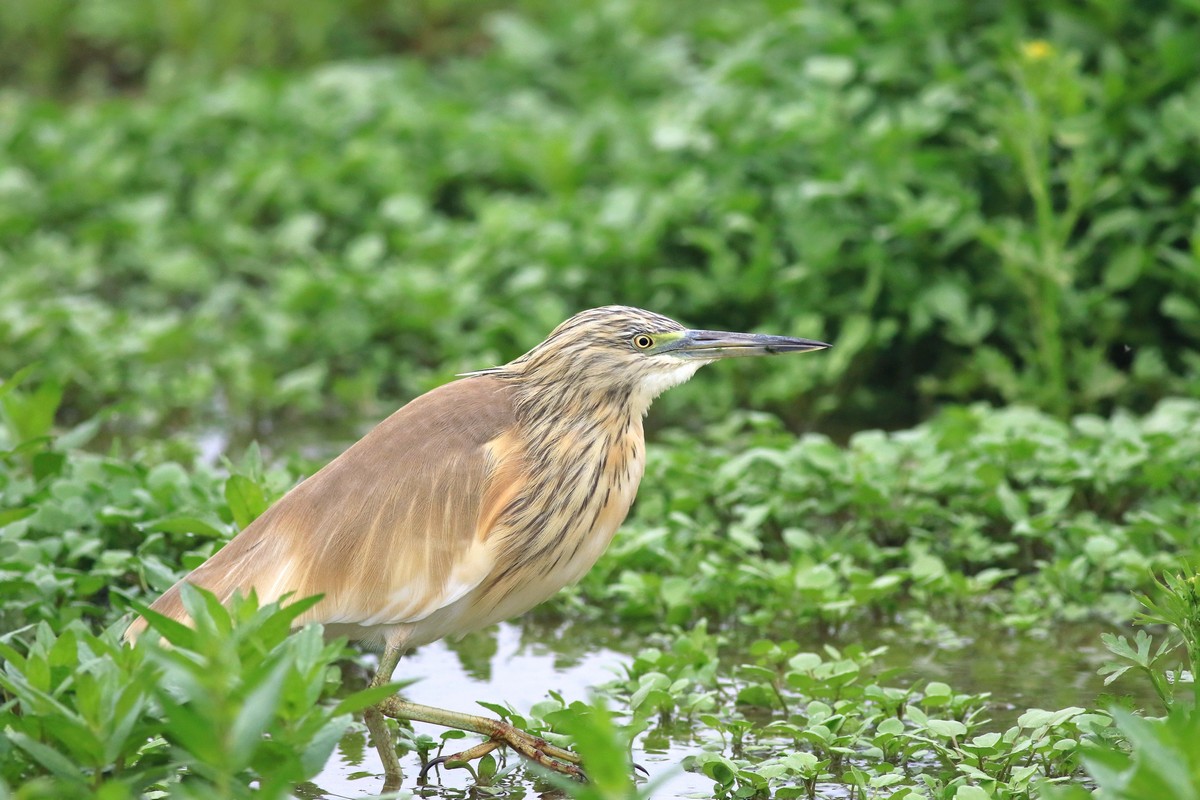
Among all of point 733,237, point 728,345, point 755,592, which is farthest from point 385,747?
point 733,237

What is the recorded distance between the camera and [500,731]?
3.80m

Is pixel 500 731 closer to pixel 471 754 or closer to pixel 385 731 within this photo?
pixel 471 754

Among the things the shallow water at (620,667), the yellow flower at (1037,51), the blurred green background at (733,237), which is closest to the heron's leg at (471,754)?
the shallow water at (620,667)

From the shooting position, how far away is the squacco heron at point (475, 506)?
3.83 metres

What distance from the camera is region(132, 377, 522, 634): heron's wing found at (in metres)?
3.82

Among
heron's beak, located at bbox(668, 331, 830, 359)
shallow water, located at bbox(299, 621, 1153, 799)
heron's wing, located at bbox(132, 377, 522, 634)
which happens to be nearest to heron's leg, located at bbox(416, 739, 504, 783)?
shallow water, located at bbox(299, 621, 1153, 799)

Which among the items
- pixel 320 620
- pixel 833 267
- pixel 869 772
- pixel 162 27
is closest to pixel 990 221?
pixel 833 267

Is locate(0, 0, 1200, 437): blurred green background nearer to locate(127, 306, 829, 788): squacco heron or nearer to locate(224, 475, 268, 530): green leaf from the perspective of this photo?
locate(224, 475, 268, 530): green leaf

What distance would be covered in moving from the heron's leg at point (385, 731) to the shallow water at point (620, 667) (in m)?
0.12

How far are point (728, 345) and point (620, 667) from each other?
1157 millimetres

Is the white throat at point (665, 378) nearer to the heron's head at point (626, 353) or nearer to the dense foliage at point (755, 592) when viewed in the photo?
the heron's head at point (626, 353)

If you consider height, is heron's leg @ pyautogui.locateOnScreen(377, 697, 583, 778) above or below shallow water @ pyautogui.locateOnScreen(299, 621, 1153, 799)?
above

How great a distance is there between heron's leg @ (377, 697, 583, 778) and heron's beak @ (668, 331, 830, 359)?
1058 mm

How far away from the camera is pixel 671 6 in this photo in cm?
1129
